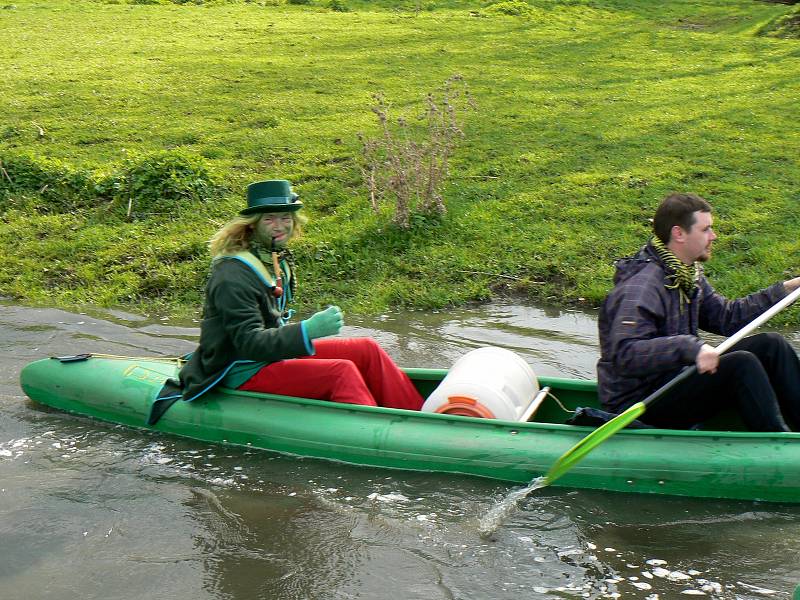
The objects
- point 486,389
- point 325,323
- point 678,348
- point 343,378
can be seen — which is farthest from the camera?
point 343,378

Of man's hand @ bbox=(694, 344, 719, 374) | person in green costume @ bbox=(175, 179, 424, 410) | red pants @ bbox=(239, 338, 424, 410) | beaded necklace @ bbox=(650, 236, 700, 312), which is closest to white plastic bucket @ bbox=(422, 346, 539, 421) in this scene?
red pants @ bbox=(239, 338, 424, 410)

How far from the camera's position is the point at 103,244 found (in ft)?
35.3

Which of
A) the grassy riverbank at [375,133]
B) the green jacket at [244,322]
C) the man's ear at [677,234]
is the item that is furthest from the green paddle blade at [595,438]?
the grassy riverbank at [375,133]

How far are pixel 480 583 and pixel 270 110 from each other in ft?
35.7

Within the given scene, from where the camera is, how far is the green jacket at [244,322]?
19.4 feet

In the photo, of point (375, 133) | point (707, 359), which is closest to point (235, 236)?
point (707, 359)

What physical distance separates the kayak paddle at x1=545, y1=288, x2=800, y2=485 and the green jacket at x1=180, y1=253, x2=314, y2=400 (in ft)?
5.11

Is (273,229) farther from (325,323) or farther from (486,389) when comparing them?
(486,389)

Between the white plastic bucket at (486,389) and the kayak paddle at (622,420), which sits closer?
the kayak paddle at (622,420)

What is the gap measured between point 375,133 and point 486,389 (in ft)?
25.5

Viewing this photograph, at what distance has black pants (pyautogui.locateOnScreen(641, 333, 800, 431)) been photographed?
5441mm

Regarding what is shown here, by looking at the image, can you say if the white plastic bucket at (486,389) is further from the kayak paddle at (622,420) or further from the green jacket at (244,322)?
the green jacket at (244,322)

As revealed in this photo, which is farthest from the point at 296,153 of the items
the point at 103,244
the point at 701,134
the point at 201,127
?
the point at 701,134

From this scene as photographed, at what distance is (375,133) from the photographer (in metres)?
13.3
